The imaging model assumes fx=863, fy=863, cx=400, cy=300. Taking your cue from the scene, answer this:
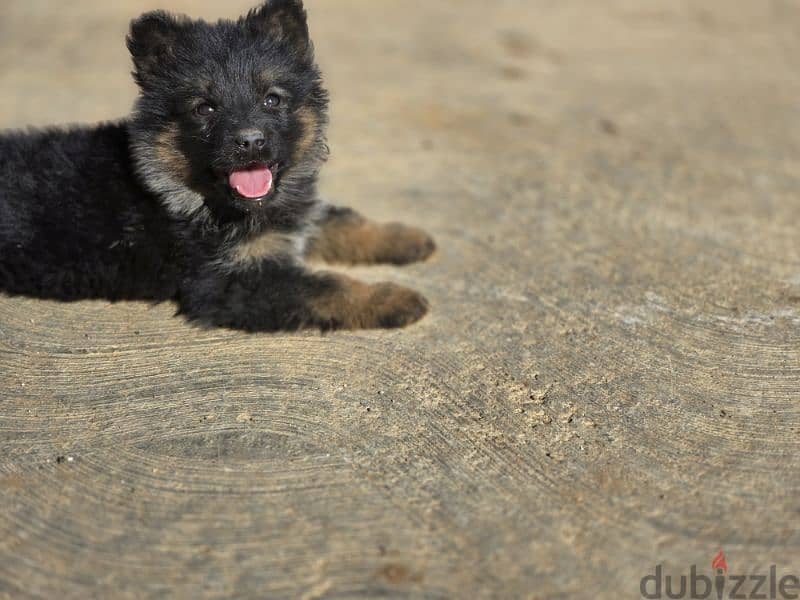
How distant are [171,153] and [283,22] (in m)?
0.90

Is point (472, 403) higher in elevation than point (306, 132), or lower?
lower

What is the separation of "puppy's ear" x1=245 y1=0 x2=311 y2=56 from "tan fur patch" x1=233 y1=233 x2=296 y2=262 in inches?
38.3

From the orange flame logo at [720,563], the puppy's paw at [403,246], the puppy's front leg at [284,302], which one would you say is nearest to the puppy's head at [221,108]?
the puppy's front leg at [284,302]

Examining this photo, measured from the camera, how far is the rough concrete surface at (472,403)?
2994mm

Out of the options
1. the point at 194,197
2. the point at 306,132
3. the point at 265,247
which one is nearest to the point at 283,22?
the point at 306,132

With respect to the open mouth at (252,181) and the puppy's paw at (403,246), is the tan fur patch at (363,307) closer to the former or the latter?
the open mouth at (252,181)

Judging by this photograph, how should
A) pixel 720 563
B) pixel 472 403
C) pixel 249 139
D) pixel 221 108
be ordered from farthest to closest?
pixel 221 108 → pixel 249 139 → pixel 472 403 → pixel 720 563

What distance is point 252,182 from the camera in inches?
166

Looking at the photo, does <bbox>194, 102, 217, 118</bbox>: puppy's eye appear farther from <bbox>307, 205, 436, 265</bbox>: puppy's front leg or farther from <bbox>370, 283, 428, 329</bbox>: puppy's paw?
<bbox>370, 283, 428, 329</bbox>: puppy's paw

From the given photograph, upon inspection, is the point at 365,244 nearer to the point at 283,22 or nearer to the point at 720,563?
the point at 283,22

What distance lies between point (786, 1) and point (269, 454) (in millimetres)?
9098

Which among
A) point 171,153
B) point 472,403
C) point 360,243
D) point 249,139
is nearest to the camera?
point 472,403

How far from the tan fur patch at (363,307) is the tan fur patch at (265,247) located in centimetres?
31

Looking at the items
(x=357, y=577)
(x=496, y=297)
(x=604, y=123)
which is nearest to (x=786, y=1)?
(x=604, y=123)
